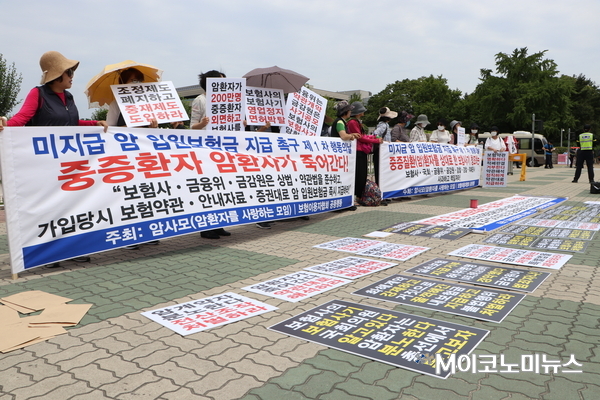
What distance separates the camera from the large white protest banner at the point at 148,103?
5.52 m

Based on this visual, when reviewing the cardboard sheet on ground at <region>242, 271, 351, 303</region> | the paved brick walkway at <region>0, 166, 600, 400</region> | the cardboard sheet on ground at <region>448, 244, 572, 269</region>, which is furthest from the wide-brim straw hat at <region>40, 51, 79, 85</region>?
the cardboard sheet on ground at <region>448, 244, 572, 269</region>

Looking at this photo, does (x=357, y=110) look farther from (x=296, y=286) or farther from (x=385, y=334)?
(x=385, y=334)

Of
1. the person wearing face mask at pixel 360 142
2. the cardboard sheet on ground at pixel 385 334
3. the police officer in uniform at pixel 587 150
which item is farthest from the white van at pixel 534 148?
the cardboard sheet on ground at pixel 385 334

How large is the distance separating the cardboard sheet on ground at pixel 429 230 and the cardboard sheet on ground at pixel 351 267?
181 centimetres

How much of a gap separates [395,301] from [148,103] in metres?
3.95

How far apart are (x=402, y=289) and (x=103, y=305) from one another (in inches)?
98.3

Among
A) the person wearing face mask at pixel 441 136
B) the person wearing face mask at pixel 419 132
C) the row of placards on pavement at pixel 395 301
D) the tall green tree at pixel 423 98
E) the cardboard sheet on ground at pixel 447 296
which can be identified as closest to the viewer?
the row of placards on pavement at pixel 395 301

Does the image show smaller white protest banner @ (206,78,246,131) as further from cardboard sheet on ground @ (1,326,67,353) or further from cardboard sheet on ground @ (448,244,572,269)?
cardboard sheet on ground @ (1,326,67,353)

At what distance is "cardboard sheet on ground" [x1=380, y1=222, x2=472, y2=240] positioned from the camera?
645cm

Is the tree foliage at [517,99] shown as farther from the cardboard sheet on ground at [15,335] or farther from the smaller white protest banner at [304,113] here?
the cardboard sheet on ground at [15,335]

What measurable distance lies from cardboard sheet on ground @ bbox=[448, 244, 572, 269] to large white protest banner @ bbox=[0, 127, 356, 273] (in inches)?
110

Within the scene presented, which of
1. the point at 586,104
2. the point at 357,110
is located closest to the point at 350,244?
the point at 357,110

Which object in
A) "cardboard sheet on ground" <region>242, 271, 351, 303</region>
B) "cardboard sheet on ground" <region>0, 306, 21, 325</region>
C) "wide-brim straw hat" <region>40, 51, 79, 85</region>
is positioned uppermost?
"wide-brim straw hat" <region>40, 51, 79, 85</region>

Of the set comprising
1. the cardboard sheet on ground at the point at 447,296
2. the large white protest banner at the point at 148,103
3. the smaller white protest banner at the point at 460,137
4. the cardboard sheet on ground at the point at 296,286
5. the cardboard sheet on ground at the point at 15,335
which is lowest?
the cardboard sheet on ground at the point at 447,296
